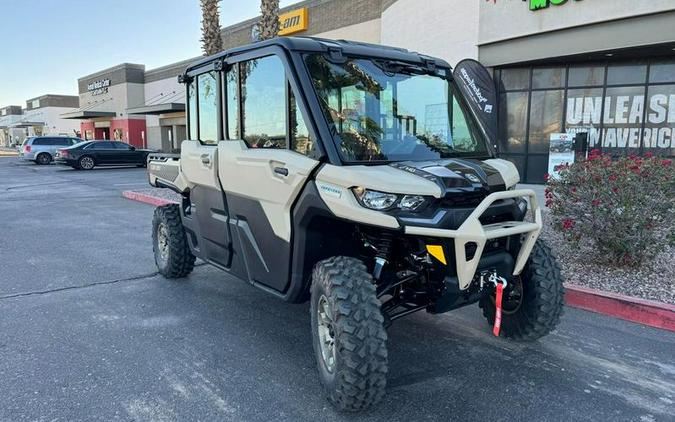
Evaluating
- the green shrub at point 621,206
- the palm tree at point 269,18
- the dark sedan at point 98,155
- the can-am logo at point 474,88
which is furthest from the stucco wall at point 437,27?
the dark sedan at point 98,155

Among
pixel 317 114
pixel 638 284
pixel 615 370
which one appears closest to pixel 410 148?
pixel 317 114

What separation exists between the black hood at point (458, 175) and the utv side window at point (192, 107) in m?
2.49

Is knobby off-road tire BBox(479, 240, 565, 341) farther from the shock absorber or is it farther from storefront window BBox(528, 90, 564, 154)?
storefront window BBox(528, 90, 564, 154)

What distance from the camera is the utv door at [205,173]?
4375mm

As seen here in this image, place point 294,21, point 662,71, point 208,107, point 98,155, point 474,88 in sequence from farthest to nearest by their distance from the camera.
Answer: point 98,155
point 294,21
point 662,71
point 474,88
point 208,107

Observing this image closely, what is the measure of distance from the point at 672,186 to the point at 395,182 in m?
3.92

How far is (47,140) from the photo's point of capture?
29.8m

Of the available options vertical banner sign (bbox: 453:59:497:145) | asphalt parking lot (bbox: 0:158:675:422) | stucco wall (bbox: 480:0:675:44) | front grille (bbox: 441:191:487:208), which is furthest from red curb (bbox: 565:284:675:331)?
stucco wall (bbox: 480:0:675:44)

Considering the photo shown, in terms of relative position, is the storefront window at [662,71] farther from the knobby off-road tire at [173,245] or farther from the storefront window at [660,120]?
the knobby off-road tire at [173,245]

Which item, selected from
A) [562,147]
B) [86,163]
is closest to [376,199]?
[562,147]

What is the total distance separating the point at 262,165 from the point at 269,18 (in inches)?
397

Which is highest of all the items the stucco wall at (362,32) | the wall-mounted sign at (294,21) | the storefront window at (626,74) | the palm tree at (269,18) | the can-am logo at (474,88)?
the wall-mounted sign at (294,21)

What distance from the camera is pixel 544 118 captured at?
1484cm

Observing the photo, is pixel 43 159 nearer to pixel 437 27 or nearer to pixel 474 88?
pixel 437 27
